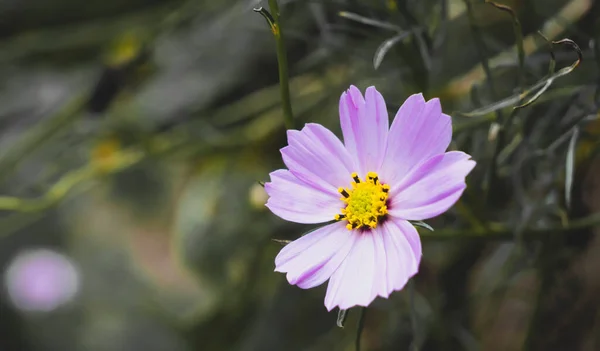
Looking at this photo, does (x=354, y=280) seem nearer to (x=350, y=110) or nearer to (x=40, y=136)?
(x=350, y=110)

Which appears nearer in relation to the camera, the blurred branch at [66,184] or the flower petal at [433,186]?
the flower petal at [433,186]

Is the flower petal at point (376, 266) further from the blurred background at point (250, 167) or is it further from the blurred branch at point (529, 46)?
the blurred branch at point (529, 46)

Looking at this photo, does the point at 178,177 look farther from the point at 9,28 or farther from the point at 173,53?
the point at 9,28

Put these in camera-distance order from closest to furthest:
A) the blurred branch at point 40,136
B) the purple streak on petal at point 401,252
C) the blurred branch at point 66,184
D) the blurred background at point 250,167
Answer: the purple streak on petal at point 401,252
the blurred background at point 250,167
the blurred branch at point 66,184
the blurred branch at point 40,136

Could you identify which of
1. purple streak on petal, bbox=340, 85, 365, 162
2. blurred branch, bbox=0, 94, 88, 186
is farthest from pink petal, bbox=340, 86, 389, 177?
blurred branch, bbox=0, 94, 88, 186

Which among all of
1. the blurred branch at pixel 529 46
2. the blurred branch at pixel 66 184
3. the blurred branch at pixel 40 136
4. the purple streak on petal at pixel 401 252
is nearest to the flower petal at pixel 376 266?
the purple streak on petal at pixel 401 252

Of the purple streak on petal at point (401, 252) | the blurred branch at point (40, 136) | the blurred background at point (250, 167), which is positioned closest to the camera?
the purple streak on petal at point (401, 252)

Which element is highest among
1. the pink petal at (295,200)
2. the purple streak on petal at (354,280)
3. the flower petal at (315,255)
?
the pink petal at (295,200)

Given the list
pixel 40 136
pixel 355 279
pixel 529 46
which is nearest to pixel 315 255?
pixel 355 279
